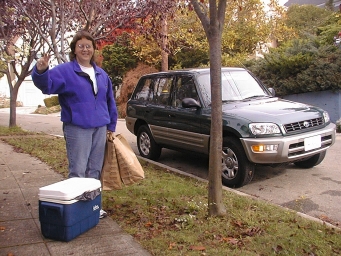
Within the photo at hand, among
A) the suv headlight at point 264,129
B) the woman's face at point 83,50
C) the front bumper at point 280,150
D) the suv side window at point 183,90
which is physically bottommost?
the front bumper at point 280,150

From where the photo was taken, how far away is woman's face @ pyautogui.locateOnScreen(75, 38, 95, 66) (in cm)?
400

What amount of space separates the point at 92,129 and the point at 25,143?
6.29 metres

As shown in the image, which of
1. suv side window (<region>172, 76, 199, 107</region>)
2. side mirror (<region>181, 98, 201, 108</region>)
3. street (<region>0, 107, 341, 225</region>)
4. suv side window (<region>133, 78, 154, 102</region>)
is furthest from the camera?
suv side window (<region>133, 78, 154, 102</region>)

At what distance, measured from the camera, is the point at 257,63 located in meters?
15.7

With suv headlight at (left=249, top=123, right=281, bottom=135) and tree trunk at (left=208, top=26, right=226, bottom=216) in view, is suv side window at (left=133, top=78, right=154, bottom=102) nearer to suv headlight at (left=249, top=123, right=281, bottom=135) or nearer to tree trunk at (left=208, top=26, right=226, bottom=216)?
suv headlight at (left=249, top=123, right=281, bottom=135)

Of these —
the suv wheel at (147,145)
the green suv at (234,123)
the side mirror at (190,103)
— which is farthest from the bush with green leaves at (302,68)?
the side mirror at (190,103)

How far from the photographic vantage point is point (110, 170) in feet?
14.1

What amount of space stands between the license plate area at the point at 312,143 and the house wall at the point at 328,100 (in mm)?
8463

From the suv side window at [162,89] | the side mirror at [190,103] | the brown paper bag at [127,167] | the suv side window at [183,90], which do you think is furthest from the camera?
the suv side window at [162,89]

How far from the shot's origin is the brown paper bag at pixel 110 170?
4281mm

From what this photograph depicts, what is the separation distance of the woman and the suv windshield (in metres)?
2.69

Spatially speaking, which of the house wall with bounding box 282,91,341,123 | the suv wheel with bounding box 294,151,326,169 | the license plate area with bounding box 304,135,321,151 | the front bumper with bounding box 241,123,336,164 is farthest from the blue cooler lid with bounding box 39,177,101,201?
the house wall with bounding box 282,91,341,123

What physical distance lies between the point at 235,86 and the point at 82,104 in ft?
11.5

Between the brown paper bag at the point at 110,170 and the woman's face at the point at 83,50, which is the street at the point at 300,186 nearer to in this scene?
the brown paper bag at the point at 110,170
